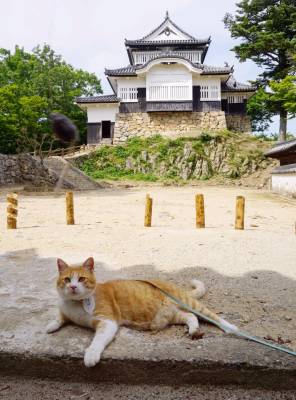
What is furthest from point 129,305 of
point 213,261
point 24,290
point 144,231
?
point 144,231

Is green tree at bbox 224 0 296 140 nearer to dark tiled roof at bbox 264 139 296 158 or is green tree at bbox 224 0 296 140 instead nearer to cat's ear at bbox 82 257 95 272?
dark tiled roof at bbox 264 139 296 158

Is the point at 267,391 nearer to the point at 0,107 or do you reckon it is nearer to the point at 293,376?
the point at 293,376

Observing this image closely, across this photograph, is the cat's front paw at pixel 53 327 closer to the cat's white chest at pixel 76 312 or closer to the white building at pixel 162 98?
the cat's white chest at pixel 76 312

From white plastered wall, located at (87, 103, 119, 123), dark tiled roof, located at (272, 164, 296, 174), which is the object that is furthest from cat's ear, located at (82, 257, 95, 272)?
white plastered wall, located at (87, 103, 119, 123)

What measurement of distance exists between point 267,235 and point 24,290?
5250 mm

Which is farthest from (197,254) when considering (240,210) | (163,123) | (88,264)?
(163,123)

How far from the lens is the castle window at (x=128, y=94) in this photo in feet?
102

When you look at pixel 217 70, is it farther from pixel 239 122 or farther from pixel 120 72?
pixel 120 72

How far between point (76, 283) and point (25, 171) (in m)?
19.1

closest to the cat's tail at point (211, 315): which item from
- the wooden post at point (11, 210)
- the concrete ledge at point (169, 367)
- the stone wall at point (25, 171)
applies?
the concrete ledge at point (169, 367)

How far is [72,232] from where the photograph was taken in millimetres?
7902

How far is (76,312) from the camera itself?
9.97 feet

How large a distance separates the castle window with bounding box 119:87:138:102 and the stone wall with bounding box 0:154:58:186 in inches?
523

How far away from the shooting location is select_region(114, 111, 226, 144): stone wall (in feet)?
101
